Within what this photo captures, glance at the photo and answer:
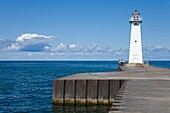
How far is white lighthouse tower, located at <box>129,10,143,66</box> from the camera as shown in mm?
53125

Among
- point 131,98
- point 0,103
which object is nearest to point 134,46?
point 0,103

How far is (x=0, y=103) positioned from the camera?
24.9m

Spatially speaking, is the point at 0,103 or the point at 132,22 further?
the point at 132,22

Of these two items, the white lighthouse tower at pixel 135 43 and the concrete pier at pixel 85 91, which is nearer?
the concrete pier at pixel 85 91

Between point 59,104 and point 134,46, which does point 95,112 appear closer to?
point 59,104

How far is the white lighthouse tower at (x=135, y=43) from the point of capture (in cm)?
5312

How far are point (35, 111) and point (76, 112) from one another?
308cm

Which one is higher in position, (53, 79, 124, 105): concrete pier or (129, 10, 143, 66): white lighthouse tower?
(129, 10, 143, 66): white lighthouse tower

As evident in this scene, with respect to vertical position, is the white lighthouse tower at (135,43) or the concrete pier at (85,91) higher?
the white lighthouse tower at (135,43)

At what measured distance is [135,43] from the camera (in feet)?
174

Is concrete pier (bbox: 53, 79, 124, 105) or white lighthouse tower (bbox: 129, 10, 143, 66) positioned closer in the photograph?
concrete pier (bbox: 53, 79, 124, 105)

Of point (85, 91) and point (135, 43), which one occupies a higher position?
point (135, 43)

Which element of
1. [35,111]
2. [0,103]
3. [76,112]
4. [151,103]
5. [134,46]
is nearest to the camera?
[151,103]

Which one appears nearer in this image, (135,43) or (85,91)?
(85,91)
